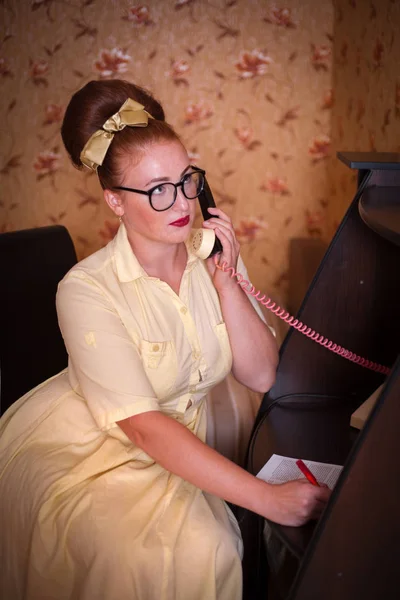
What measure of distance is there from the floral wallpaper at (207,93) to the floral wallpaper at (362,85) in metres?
0.02

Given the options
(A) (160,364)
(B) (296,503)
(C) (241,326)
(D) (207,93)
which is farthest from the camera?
(D) (207,93)

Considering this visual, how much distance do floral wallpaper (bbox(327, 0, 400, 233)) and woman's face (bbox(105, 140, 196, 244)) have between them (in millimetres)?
881

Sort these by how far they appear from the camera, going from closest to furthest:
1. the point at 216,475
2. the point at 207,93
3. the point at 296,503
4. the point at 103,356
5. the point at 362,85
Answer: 1. the point at 296,503
2. the point at 216,475
3. the point at 103,356
4. the point at 362,85
5. the point at 207,93

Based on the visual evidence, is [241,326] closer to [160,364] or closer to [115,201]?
[160,364]

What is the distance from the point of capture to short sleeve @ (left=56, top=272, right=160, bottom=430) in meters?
1.43

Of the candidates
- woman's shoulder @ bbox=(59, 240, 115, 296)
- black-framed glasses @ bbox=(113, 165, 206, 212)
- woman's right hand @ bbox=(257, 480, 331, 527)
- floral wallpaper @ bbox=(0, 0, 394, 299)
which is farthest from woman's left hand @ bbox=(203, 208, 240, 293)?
floral wallpaper @ bbox=(0, 0, 394, 299)

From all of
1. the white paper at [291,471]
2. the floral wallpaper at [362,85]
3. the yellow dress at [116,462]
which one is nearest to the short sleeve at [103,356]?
the yellow dress at [116,462]

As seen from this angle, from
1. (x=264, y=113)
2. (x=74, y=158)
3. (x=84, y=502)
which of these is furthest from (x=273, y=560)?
(x=264, y=113)

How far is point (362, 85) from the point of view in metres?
2.56

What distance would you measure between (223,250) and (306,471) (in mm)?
560

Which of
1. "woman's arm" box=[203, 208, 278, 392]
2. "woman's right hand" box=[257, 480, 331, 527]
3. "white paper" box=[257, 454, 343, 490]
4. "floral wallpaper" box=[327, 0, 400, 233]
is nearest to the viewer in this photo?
"woman's right hand" box=[257, 480, 331, 527]

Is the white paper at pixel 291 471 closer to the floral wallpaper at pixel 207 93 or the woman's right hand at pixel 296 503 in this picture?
the woman's right hand at pixel 296 503

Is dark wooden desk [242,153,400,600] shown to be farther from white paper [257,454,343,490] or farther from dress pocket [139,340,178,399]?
dress pocket [139,340,178,399]

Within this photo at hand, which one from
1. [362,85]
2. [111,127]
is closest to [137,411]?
[111,127]
